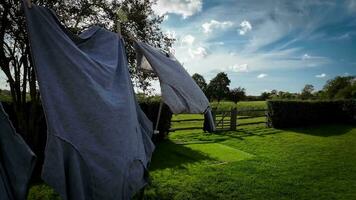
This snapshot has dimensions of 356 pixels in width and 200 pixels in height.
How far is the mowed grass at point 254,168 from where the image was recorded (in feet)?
26.2

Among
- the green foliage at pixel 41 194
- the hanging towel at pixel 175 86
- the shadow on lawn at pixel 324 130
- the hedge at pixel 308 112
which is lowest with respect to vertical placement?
the green foliage at pixel 41 194

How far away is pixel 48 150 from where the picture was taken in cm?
319

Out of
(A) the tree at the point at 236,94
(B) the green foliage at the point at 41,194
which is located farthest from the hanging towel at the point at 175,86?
(A) the tree at the point at 236,94

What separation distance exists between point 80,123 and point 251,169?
8.13 meters

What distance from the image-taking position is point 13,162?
3328mm

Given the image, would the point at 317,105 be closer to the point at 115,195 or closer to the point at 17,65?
the point at 17,65

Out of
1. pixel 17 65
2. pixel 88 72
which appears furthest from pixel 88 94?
pixel 17 65

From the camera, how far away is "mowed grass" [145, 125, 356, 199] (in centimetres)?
799

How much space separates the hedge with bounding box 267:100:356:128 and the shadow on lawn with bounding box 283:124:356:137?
3.46 ft

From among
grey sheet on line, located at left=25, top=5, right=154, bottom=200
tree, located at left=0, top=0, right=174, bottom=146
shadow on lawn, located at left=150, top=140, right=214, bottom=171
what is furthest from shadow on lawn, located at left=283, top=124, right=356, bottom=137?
grey sheet on line, located at left=25, top=5, right=154, bottom=200

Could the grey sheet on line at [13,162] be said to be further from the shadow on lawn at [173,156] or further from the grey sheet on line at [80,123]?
the shadow on lawn at [173,156]

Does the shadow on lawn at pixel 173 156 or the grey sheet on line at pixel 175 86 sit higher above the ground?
the grey sheet on line at pixel 175 86

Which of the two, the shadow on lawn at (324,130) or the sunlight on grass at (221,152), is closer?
the sunlight on grass at (221,152)

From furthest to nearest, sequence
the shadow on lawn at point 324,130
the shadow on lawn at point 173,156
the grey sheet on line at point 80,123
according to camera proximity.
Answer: the shadow on lawn at point 324,130, the shadow on lawn at point 173,156, the grey sheet on line at point 80,123
